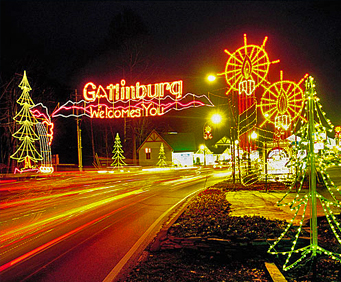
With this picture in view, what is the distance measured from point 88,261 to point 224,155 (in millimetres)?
55453

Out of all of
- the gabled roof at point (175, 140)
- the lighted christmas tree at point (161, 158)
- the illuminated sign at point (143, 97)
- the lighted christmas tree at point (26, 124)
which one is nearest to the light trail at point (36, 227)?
the illuminated sign at point (143, 97)

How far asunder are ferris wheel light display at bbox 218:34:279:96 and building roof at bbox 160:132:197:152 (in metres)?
36.2

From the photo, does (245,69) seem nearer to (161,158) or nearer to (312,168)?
(312,168)

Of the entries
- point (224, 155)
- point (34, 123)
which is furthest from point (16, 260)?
point (224, 155)

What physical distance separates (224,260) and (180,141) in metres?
48.9

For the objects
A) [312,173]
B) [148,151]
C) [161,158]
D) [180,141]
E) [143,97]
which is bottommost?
[161,158]

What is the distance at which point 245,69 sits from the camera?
1552cm

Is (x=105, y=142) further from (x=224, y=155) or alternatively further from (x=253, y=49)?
(x=253, y=49)

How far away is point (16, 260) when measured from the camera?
5977mm

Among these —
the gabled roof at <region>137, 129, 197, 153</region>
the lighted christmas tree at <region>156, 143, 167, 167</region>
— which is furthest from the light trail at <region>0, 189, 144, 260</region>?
the gabled roof at <region>137, 129, 197, 153</region>

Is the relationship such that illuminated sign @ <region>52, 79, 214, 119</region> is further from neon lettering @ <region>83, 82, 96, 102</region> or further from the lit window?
the lit window

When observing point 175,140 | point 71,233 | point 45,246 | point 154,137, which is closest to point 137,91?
point 71,233

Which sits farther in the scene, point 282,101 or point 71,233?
point 282,101

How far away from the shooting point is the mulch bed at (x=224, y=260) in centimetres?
486
